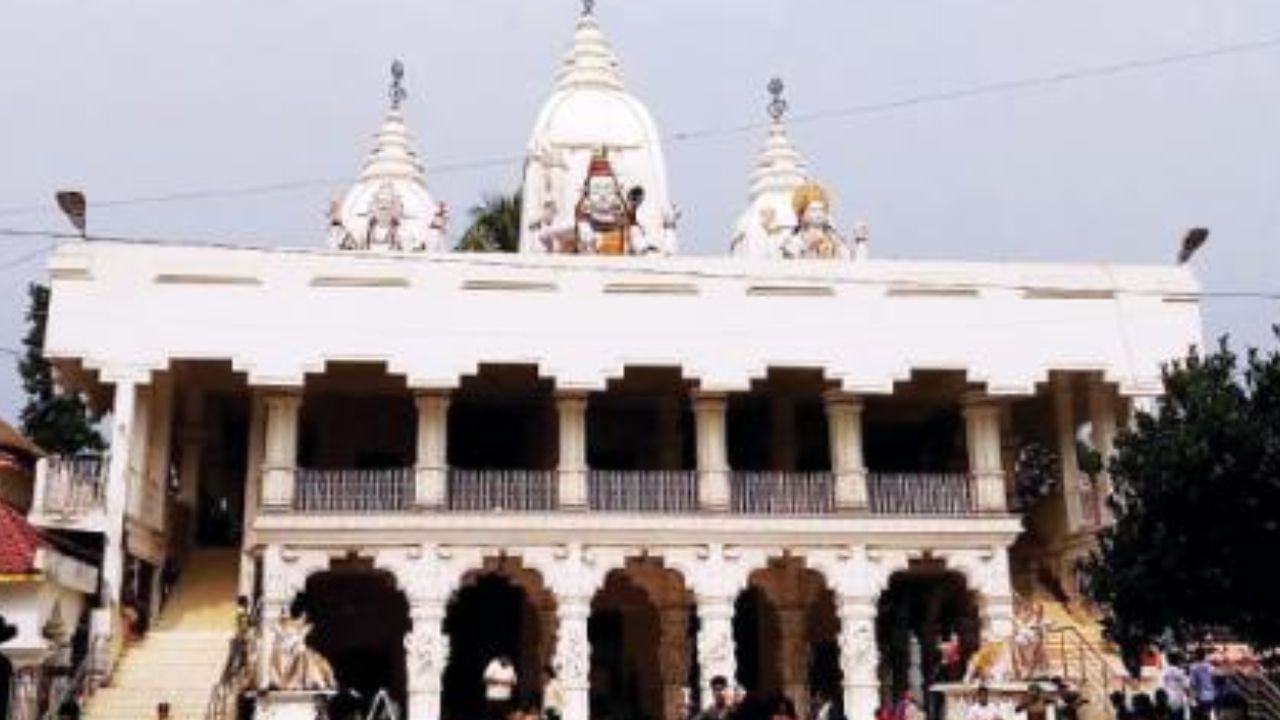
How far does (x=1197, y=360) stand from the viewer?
20.7 m

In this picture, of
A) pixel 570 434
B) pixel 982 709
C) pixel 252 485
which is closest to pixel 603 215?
pixel 570 434

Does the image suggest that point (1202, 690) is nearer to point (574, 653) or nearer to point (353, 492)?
point (574, 653)

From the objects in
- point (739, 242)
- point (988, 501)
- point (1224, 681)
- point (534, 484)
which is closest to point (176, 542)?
point (534, 484)

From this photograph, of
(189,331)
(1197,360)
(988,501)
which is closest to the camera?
(1197,360)

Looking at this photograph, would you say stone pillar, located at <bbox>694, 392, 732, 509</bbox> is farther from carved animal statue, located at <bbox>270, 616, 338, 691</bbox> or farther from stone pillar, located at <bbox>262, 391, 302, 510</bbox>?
carved animal statue, located at <bbox>270, 616, 338, 691</bbox>

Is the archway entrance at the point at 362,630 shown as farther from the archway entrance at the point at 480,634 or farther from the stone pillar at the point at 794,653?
the stone pillar at the point at 794,653

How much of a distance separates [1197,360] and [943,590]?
12444mm

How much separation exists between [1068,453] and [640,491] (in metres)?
8.53

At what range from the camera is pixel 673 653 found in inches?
1152

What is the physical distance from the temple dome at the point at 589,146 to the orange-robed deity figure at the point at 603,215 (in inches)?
111

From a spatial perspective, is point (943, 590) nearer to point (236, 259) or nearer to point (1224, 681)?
point (1224, 681)

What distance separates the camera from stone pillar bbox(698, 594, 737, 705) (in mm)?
26031

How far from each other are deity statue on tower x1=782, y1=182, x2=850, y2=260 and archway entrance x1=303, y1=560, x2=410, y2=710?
10837mm

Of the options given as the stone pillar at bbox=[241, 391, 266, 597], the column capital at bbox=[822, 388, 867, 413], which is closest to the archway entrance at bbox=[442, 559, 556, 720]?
the stone pillar at bbox=[241, 391, 266, 597]
